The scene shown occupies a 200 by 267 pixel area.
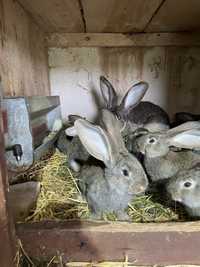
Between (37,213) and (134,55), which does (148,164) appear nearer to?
(37,213)

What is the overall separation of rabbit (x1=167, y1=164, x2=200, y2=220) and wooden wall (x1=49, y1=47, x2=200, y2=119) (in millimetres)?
1291

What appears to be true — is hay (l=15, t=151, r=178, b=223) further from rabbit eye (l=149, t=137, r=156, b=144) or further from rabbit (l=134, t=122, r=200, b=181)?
rabbit eye (l=149, t=137, r=156, b=144)

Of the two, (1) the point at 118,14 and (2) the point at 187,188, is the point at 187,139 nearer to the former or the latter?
(2) the point at 187,188

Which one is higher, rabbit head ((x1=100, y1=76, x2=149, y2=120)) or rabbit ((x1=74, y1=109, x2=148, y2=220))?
rabbit head ((x1=100, y1=76, x2=149, y2=120))

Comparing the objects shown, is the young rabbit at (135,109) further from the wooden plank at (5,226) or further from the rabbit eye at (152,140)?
the wooden plank at (5,226)

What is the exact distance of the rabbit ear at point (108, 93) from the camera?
2.44 meters

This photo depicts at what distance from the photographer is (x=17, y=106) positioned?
123 centimetres

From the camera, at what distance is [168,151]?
175cm

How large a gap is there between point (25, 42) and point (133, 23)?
0.76 m

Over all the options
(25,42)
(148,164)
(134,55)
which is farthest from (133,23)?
(148,164)

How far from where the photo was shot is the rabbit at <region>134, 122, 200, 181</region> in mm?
1681

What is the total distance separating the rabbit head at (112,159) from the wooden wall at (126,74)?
3.71ft

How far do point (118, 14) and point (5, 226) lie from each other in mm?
1485

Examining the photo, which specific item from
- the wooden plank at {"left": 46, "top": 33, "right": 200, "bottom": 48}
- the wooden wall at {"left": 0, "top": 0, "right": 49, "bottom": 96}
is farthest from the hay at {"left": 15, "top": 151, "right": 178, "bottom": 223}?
the wooden plank at {"left": 46, "top": 33, "right": 200, "bottom": 48}
